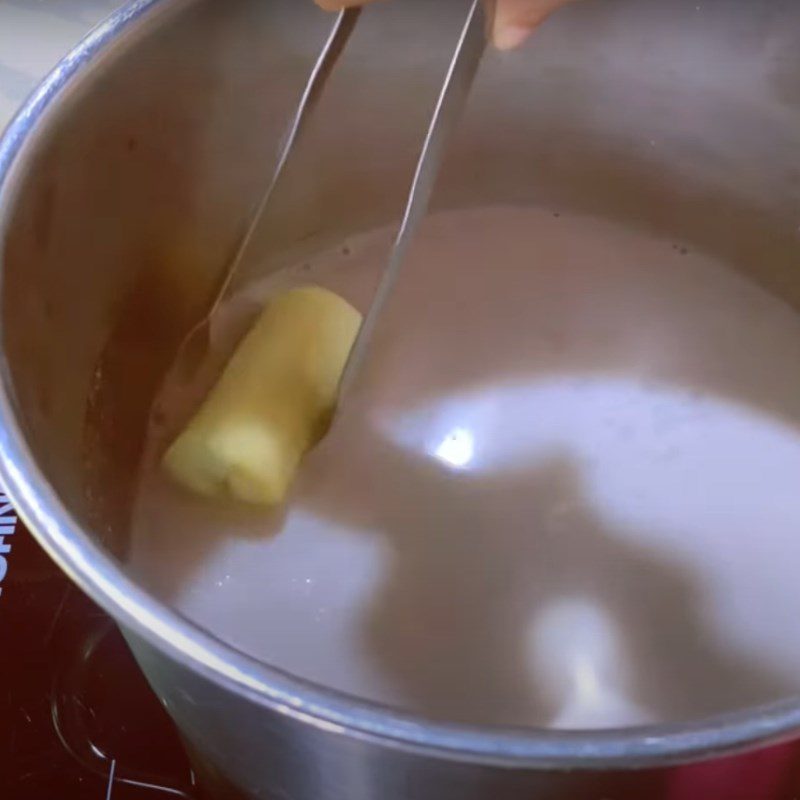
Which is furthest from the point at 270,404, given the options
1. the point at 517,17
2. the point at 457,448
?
the point at 517,17

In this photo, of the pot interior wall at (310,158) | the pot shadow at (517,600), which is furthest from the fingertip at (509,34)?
the pot shadow at (517,600)

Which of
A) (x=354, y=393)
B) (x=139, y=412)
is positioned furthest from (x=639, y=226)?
(x=139, y=412)

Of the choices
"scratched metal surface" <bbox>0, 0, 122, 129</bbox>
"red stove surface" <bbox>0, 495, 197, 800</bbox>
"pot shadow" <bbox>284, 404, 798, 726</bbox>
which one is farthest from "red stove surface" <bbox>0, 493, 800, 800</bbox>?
"scratched metal surface" <bbox>0, 0, 122, 129</bbox>

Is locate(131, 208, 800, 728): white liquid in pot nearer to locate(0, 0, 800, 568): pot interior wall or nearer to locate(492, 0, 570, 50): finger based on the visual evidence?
locate(0, 0, 800, 568): pot interior wall

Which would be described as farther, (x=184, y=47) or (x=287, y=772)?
(x=184, y=47)

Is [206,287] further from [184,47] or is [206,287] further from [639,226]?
[639,226]
